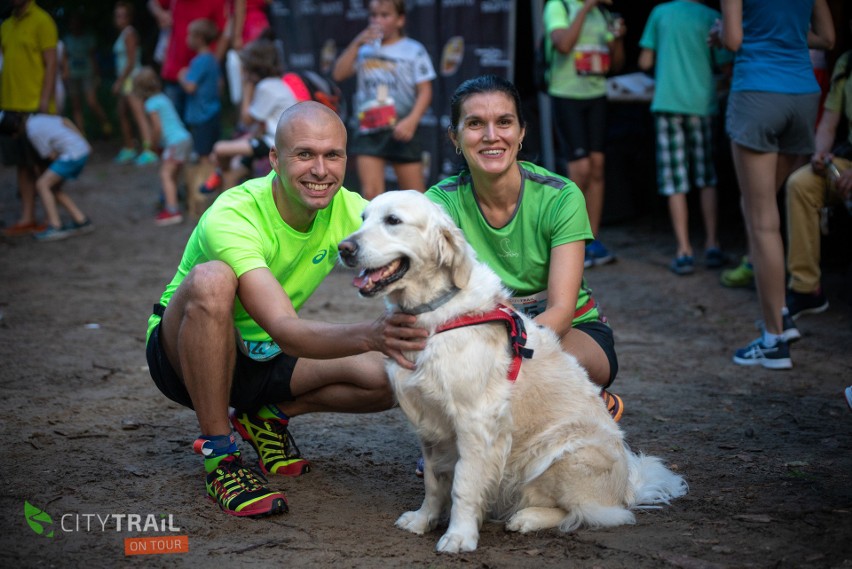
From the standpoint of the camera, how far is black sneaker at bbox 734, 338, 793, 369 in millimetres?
5445

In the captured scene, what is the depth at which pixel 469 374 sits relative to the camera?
3.11 meters

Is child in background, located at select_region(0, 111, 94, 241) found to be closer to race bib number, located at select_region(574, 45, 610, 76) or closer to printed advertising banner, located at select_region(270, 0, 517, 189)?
printed advertising banner, located at select_region(270, 0, 517, 189)

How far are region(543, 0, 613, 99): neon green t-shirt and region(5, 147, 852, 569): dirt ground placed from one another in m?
1.69

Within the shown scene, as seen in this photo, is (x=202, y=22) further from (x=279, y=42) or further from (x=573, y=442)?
(x=573, y=442)

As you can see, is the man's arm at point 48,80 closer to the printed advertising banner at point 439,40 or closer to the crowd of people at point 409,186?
the crowd of people at point 409,186

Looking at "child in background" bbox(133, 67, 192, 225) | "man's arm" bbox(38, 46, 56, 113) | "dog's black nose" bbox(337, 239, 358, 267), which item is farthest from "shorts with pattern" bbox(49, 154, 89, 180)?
"dog's black nose" bbox(337, 239, 358, 267)

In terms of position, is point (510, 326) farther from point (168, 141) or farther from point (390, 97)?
point (168, 141)

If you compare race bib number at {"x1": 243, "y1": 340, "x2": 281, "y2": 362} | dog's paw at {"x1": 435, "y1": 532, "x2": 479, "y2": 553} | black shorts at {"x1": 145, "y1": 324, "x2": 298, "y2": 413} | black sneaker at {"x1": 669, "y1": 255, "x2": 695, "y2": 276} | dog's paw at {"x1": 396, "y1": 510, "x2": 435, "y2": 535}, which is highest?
race bib number at {"x1": 243, "y1": 340, "x2": 281, "y2": 362}

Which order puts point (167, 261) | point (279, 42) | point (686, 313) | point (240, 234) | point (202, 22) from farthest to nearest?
1. point (279, 42)
2. point (202, 22)
3. point (167, 261)
4. point (686, 313)
5. point (240, 234)

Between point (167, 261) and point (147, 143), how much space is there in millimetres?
5745

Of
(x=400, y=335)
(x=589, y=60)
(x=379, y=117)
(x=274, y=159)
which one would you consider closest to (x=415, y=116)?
(x=379, y=117)

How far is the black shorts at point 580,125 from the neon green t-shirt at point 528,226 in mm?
3940

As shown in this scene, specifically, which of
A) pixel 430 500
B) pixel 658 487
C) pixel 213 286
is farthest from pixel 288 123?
pixel 658 487

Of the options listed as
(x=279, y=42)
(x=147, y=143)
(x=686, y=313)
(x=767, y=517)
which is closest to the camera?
(x=767, y=517)
